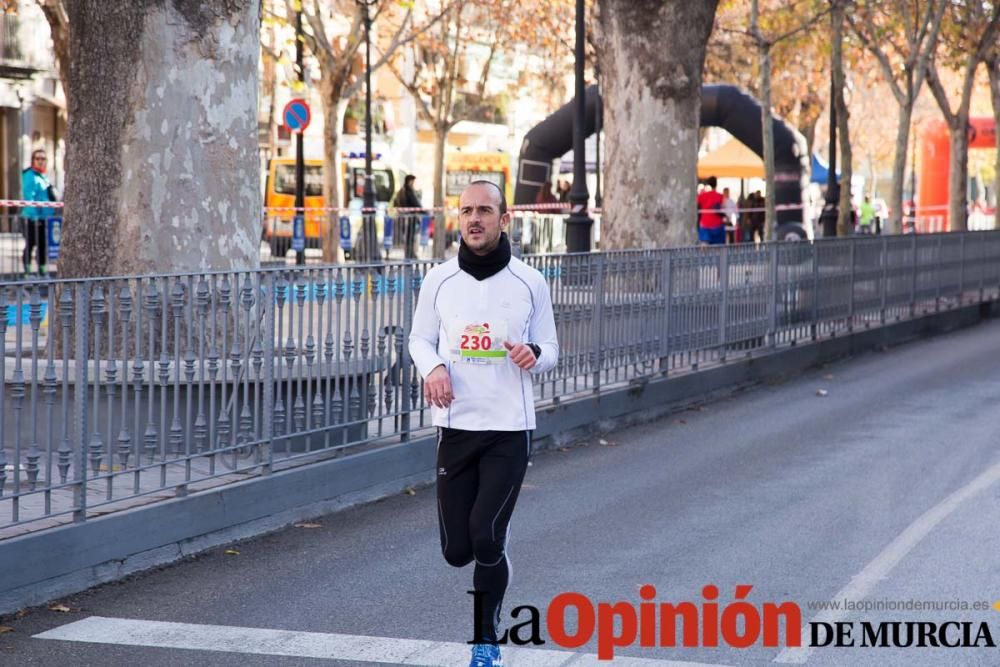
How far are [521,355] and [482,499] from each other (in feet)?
1.84

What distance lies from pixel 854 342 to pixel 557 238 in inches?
641

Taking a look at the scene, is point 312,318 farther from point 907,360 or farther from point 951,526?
point 907,360

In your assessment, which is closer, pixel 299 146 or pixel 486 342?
pixel 486 342

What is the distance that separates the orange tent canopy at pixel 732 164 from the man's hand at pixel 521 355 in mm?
39317

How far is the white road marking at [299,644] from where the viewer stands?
6.45 meters

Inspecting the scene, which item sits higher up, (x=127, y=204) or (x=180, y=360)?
(x=127, y=204)

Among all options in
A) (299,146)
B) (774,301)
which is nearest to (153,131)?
(774,301)

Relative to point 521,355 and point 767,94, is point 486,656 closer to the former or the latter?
point 521,355

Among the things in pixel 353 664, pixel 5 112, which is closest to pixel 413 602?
pixel 353 664

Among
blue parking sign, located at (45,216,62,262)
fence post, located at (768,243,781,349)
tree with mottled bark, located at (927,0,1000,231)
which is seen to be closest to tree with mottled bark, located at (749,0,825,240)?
tree with mottled bark, located at (927,0,1000,231)

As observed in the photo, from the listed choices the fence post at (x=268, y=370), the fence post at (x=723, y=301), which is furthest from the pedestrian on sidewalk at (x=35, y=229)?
the fence post at (x=268, y=370)

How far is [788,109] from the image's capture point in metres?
60.5

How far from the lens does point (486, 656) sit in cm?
603

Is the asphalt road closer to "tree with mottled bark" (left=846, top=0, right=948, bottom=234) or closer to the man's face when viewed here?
the man's face
